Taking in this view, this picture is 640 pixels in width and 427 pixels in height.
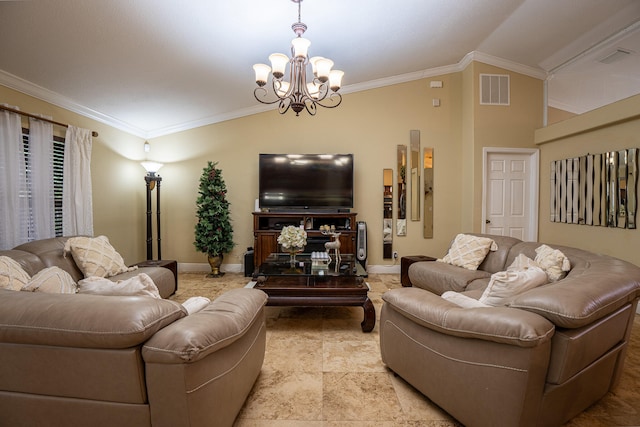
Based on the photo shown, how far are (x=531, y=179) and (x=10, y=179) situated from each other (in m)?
6.54

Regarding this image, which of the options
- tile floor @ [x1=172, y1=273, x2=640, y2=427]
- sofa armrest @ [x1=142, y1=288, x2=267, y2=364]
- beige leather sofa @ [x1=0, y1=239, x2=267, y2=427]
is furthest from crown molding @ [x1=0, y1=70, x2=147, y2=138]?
tile floor @ [x1=172, y1=273, x2=640, y2=427]

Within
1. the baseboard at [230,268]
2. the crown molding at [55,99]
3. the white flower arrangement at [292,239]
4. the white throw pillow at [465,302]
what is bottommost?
the baseboard at [230,268]

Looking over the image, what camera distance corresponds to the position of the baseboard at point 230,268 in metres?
4.82

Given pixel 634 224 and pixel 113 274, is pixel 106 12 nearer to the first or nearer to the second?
pixel 113 274

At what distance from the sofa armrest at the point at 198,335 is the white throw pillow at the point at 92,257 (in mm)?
1977

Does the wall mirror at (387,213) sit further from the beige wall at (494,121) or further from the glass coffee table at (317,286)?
the glass coffee table at (317,286)

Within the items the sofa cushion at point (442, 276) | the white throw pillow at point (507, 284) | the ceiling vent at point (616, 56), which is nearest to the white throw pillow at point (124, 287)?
the white throw pillow at point (507, 284)

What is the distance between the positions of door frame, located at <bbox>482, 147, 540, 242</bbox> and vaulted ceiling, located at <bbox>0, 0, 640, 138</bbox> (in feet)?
4.12

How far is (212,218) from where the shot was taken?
14.9ft

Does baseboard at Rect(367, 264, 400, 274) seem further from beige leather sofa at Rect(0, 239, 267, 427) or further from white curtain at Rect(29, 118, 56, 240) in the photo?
white curtain at Rect(29, 118, 56, 240)

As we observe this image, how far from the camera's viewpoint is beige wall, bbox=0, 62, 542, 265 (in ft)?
14.5

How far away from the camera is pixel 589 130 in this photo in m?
3.70

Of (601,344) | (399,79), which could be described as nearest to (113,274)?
(601,344)

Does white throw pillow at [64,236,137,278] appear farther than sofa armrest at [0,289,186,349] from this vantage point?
Yes
